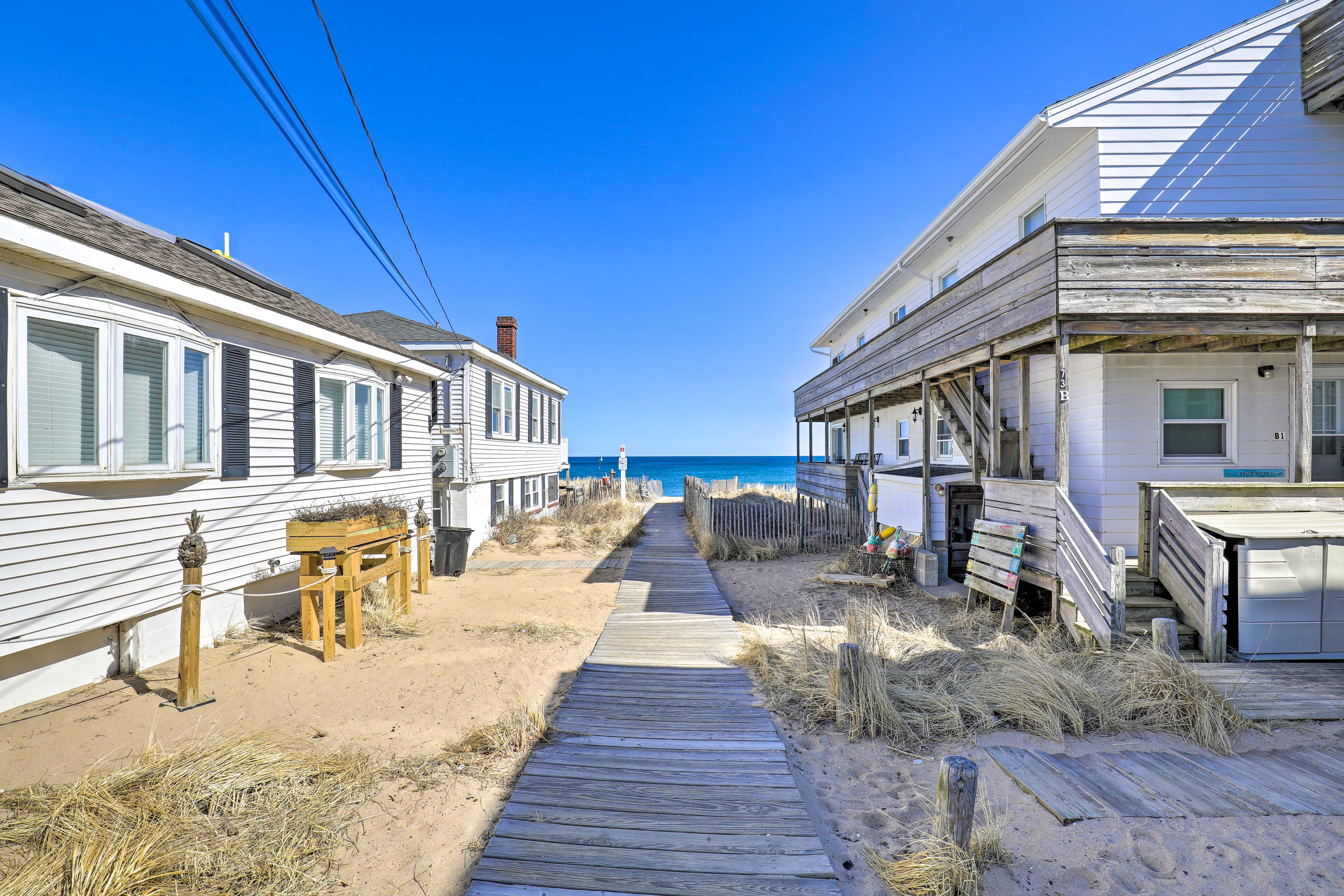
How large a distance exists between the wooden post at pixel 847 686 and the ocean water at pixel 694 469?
33270 mm

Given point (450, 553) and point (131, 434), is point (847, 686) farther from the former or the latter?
point (450, 553)

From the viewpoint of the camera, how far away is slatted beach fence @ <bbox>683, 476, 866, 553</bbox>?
1456 centimetres

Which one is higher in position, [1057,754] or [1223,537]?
[1223,537]

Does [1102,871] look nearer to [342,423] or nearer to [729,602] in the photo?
[729,602]

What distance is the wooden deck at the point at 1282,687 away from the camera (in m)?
4.83

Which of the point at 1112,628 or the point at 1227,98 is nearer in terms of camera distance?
the point at 1112,628

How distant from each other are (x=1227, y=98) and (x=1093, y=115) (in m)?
2.08

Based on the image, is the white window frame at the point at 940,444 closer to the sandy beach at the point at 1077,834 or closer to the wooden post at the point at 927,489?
the wooden post at the point at 927,489

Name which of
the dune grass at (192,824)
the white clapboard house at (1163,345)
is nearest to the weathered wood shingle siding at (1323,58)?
the white clapboard house at (1163,345)

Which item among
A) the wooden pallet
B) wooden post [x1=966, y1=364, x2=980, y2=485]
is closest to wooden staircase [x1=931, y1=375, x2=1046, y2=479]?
wooden post [x1=966, y1=364, x2=980, y2=485]

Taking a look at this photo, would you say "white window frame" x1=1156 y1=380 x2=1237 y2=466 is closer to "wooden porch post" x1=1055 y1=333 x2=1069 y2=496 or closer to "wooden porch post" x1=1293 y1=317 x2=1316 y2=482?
"wooden porch post" x1=1293 y1=317 x2=1316 y2=482

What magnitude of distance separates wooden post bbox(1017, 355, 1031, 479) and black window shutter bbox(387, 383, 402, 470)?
10.8 metres

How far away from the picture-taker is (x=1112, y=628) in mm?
5871

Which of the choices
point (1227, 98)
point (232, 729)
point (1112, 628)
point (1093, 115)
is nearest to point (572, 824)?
point (232, 729)
